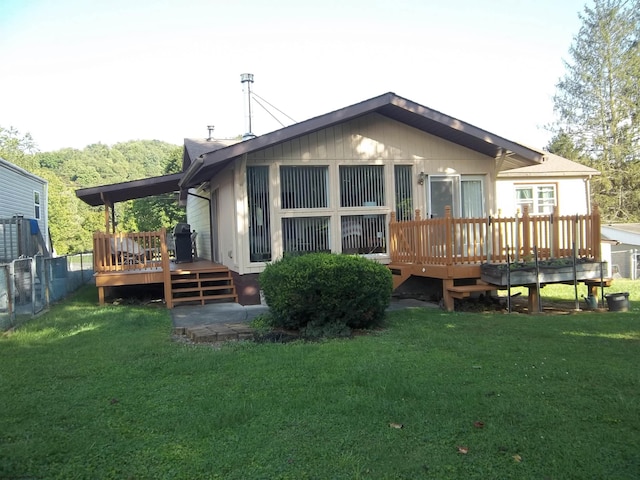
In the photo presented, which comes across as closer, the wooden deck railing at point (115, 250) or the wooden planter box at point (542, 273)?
the wooden planter box at point (542, 273)

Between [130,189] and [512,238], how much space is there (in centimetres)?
971

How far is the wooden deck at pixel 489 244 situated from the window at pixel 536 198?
4.04 m

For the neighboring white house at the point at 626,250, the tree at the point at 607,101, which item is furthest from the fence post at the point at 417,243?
the tree at the point at 607,101

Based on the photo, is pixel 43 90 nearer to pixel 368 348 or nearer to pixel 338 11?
pixel 338 11

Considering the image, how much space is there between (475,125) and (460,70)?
10.5 meters

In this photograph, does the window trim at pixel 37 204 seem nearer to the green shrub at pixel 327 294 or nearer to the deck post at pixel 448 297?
the green shrub at pixel 327 294

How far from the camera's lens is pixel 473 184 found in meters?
12.2

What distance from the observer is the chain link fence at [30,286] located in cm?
837

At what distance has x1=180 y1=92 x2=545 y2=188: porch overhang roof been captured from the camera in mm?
9898

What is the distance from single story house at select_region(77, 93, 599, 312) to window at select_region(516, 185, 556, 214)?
1.84 metres

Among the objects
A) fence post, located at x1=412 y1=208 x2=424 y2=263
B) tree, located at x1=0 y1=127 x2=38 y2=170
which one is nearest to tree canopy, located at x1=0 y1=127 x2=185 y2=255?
tree, located at x1=0 y1=127 x2=38 y2=170

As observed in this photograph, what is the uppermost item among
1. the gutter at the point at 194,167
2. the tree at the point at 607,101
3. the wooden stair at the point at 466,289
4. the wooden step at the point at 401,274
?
the tree at the point at 607,101

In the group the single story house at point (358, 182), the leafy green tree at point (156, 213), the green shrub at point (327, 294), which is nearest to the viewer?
the green shrub at point (327, 294)

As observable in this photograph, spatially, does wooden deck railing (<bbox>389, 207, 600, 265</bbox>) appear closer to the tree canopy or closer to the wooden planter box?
the wooden planter box
